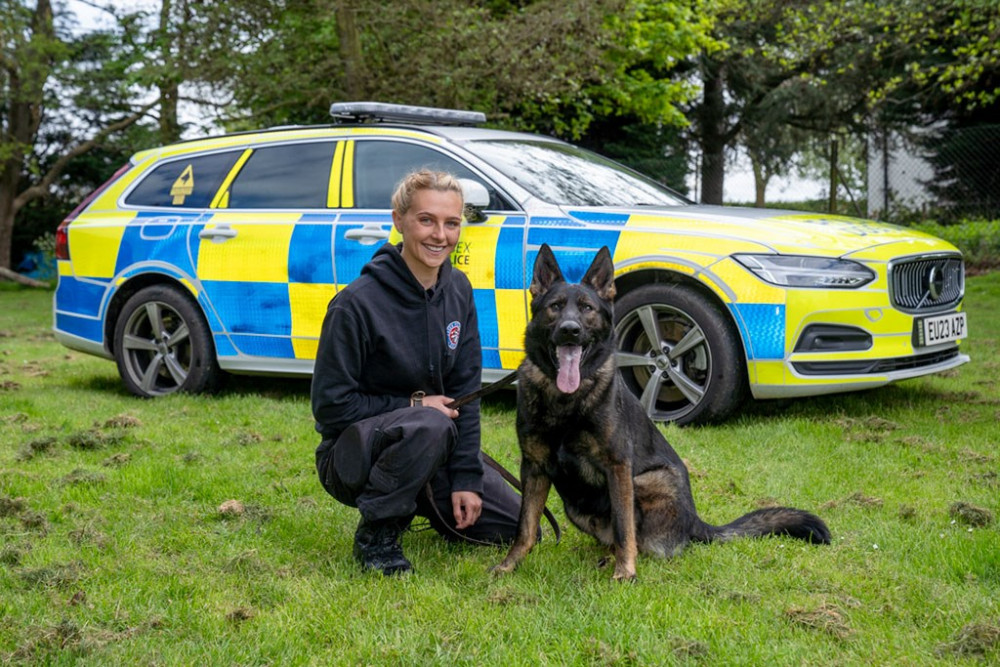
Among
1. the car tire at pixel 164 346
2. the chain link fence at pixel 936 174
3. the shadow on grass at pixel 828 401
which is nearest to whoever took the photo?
the shadow on grass at pixel 828 401

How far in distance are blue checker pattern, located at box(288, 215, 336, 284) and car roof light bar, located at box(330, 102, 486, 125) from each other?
0.77 meters

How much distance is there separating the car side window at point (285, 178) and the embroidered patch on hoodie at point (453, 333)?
3.10 metres

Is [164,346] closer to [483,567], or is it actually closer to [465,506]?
[465,506]

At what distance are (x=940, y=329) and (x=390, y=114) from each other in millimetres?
3801

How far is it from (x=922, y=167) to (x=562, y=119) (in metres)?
7.17

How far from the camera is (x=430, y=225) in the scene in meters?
3.63

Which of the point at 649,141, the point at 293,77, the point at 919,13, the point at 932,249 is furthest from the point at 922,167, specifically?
the point at 932,249

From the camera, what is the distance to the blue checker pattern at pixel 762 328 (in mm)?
5430

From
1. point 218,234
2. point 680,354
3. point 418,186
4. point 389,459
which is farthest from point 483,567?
point 218,234

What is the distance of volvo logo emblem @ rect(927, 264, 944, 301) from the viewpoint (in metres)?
5.91

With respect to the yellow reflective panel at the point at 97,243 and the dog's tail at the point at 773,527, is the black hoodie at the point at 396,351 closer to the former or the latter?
the dog's tail at the point at 773,527

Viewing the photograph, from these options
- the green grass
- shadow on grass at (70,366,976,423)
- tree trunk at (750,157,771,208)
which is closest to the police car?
shadow on grass at (70,366,976,423)

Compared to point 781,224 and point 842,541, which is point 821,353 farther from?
point 842,541

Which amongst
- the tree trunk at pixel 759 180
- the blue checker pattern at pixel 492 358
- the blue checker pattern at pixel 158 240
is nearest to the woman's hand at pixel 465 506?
the blue checker pattern at pixel 492 358
